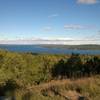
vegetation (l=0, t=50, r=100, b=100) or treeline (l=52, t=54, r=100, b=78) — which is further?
treeline (l=52, t=54, r=100, b=78)

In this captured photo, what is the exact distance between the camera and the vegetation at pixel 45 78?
11500mm

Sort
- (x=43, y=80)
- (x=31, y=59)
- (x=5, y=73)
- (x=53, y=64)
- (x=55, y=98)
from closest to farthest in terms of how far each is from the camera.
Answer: (x=55, y=98), (x=5, y=73), (x=43, y=80), (x=31, y=59), (x=53, y=64)

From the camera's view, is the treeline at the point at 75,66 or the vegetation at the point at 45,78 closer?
the vegetation at the point at 45,78

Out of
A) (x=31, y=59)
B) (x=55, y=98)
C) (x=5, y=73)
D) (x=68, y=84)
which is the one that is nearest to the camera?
(x=55, y=98)

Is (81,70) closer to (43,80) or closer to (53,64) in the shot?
(53,64)

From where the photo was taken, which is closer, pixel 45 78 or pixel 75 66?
pixel 45 78

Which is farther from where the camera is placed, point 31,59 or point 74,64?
point 74,64

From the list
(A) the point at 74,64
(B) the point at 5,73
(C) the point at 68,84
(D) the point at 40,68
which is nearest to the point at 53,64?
(A) the point at 74,64

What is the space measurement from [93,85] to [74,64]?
13608 millimetres

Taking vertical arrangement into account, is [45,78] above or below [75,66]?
below

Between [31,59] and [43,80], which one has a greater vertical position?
[31,59]

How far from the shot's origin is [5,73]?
16.7m

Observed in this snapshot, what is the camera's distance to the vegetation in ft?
37.7

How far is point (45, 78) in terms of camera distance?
20.3m
